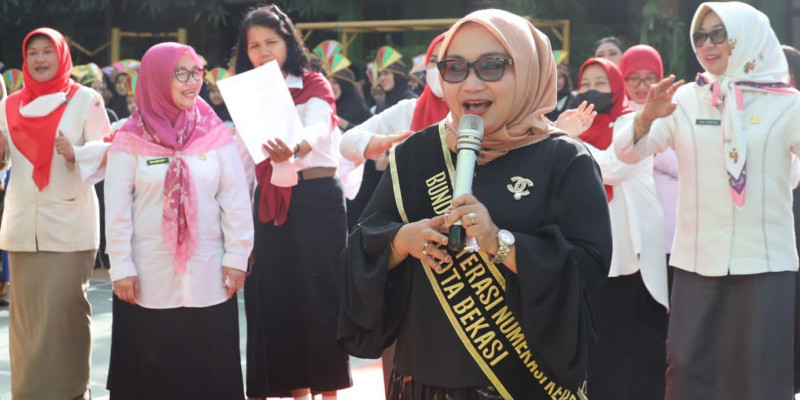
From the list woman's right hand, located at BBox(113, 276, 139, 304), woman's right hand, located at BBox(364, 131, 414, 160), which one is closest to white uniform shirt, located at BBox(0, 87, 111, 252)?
woman's right hand, located at BBox(113, 276, 139, 304)

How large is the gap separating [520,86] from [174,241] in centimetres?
250

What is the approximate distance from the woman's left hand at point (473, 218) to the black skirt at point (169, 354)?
2.64m

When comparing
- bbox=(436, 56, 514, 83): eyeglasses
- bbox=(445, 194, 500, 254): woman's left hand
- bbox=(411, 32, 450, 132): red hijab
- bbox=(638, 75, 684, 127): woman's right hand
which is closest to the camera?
bbox=(445, 194, 500, 254): woman's left hand

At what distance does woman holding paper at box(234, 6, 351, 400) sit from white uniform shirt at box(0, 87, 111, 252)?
34.4 inches

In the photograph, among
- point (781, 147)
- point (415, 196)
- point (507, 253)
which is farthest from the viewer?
point (781, 147)

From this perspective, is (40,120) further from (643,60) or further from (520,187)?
(520,187)

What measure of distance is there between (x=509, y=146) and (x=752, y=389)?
2.49 metres

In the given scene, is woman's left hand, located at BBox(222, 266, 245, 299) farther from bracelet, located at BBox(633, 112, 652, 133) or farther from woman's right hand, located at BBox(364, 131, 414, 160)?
bracelet, located at BBox(633, 112, 652, 133)

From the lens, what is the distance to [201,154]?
5086 millimetres

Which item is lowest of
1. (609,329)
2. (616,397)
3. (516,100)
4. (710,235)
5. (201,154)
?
(616,397)

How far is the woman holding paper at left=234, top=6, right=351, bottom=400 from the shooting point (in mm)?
5941

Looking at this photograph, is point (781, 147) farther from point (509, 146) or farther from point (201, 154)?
point (201, 154)

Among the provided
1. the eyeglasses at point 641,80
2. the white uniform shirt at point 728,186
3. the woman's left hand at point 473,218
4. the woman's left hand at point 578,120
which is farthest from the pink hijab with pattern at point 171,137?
the woman's left hand at point 473,218

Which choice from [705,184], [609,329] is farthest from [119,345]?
[705,184]
